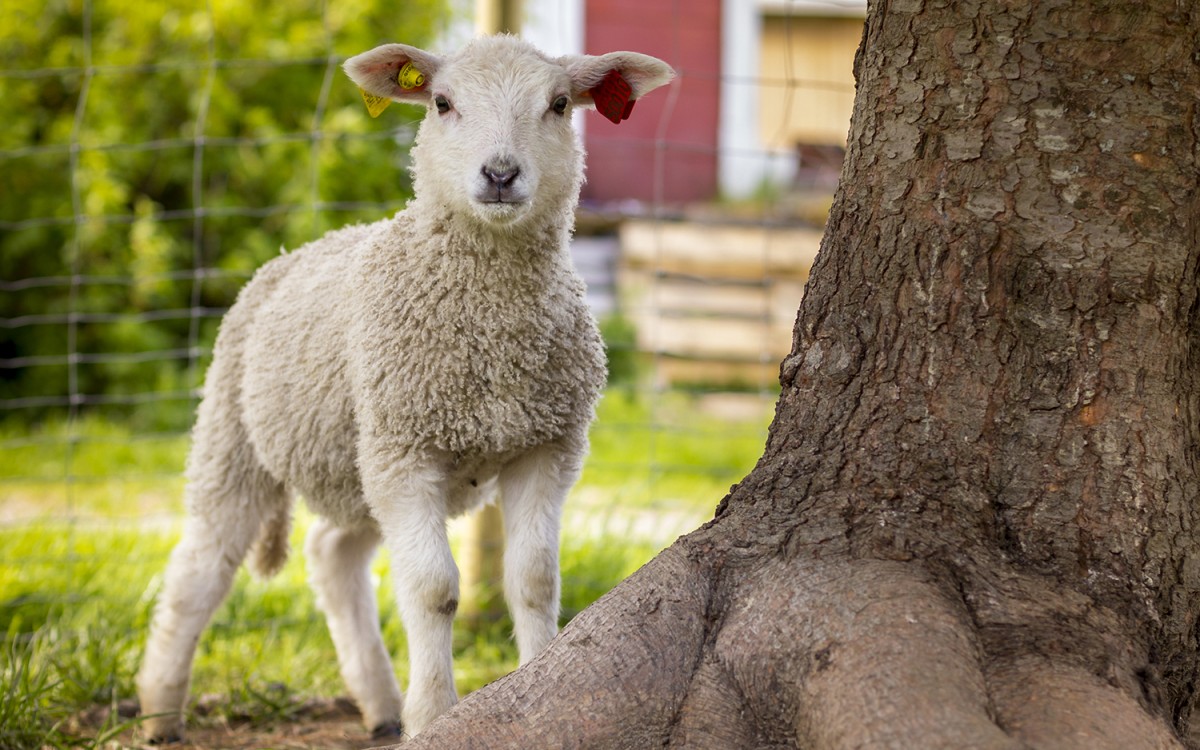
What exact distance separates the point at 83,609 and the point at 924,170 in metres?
3.37

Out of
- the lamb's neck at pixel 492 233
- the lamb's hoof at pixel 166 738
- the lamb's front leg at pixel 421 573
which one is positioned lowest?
the lamb's hoof at pixel 166 738

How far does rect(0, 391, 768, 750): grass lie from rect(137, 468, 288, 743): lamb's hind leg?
142 millimetres

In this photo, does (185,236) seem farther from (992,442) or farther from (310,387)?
(992,442)

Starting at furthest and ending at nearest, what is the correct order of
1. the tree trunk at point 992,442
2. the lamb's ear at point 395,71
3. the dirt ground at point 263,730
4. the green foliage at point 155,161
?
1. the green foliage at point 155,161
2. the dirt ground at point 263,730
3. the lamb's ear at point 395,71
4. the tree trunk at point 992,442

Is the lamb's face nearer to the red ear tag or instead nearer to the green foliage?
the red ear tag

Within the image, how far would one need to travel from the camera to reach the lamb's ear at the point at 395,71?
3.03m

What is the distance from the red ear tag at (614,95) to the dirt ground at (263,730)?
1.80 m

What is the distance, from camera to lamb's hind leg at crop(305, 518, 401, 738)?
12.0 feet

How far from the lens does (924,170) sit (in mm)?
2410

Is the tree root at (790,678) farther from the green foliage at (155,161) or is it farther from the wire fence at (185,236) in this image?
the green foliage at (155,161)

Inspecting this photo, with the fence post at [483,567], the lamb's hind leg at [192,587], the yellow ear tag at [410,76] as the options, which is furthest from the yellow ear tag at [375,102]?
the fence post at [483,567]

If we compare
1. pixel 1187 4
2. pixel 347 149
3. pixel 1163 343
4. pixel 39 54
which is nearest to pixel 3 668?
pixel 1163 343

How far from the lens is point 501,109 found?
2875mm

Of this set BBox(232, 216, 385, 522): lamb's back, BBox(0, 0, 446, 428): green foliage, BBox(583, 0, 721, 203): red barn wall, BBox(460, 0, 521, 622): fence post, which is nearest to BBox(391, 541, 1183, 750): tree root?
BBox(232, 216, 385, 522): lamb's back
